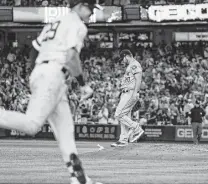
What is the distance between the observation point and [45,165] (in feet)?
39.7

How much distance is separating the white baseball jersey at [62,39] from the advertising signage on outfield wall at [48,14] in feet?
96.0

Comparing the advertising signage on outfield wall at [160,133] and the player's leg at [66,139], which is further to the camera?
the advertising signage on outfield wall at [160,133]

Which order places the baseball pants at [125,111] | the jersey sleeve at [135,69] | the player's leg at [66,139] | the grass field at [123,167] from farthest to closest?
the baseball pants at [125,111], the jersey sleeve at [135,69], the grass field at [123,167], the player's leg at [66,139]

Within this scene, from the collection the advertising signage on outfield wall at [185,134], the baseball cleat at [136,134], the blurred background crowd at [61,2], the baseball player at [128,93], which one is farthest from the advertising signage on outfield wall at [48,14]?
the baseball player at [128,93]

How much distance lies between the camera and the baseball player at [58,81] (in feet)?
25.8

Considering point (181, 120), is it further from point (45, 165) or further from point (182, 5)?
point (45, 165)

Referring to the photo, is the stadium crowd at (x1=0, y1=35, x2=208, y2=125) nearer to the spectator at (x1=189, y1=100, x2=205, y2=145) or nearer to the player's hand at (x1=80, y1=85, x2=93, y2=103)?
the spectator at (x1=189, y1=100, x2=205, y2=145)

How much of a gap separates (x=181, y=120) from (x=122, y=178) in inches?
802

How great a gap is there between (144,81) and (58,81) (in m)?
25.5

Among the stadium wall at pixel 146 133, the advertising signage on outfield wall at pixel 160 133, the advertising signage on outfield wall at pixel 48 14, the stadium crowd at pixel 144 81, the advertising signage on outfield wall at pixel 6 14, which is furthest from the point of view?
the advertising signage on outfield wall at pixel 6 14

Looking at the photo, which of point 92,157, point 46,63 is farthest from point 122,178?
point 92,157

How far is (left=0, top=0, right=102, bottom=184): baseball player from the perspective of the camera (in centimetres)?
787

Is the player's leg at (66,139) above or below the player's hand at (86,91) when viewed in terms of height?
below

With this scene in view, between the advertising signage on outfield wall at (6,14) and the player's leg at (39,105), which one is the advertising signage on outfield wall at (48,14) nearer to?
the advertising signage on outfield wall at (6,14)
